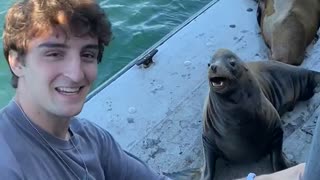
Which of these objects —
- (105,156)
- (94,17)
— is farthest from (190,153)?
(94,17)

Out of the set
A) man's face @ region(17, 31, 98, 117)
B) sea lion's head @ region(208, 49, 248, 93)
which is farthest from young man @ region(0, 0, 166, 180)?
sea lion's head @ region(208, 49, 248, 93)

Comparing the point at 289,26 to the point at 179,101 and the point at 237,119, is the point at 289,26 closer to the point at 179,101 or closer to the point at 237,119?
the point at 179,101

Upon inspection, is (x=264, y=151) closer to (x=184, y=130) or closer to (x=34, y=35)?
(x=184, y=130)

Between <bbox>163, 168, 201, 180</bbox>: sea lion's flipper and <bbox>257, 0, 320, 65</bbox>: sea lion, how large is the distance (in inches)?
57.5

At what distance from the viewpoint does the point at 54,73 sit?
6.79ft

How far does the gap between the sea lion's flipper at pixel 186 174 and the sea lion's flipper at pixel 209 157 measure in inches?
1.5

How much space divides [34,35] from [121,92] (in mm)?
2521

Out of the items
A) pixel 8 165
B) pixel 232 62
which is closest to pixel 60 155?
pixel 8 165

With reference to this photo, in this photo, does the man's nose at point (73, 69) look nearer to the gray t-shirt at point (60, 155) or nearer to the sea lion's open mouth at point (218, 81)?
the gray t-shirt at point (60, 155)

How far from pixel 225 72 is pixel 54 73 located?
169 cm

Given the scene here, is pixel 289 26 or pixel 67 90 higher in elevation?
pixel 67 90

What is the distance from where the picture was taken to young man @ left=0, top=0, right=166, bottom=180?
2012 mm

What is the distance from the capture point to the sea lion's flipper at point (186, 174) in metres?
3.63

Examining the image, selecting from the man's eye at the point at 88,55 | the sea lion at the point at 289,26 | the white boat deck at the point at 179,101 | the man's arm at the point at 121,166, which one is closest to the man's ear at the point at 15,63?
the man's eye at the point at 88,55
